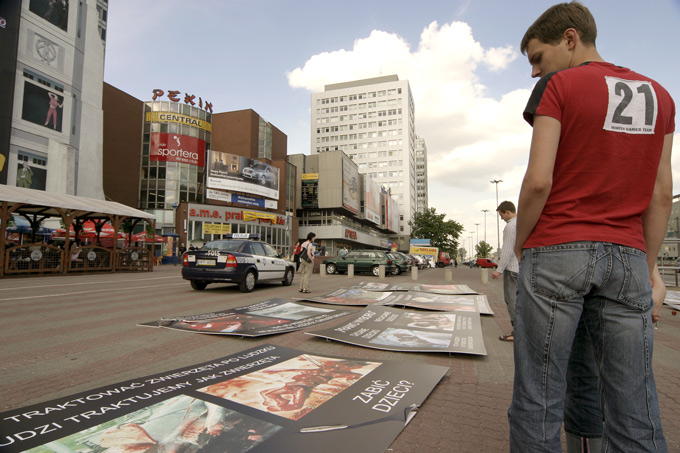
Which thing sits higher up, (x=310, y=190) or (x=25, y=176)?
(x=310, y=190)

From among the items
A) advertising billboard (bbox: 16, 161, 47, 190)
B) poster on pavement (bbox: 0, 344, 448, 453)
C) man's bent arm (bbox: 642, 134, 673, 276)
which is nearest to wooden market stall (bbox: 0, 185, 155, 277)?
advertising billboard (bbox: 16, 161, 47, 190)

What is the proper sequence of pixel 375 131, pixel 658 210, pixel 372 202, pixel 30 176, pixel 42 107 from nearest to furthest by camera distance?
1. pixel 658 210
2. pixel 30 176
3. pixel 42 107
4. pixel 372 202
5. pixel 375 131

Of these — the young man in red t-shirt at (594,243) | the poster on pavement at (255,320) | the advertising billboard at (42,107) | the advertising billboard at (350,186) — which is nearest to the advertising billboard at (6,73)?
the advertising billboard at (42,107)

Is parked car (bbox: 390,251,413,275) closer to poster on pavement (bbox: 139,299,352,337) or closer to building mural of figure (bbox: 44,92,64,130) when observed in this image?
poster on pavement (bbox: 139,299,352,337)

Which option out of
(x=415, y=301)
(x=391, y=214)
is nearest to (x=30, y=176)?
(x=415, y=301)

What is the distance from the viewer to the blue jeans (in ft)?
4.25

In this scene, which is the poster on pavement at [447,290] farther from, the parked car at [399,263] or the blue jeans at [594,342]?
the parked car at [399,263]

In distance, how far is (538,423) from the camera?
135cm

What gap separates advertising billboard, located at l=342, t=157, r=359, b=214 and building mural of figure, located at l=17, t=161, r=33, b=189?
38768mm

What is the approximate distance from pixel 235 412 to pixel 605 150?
8.18 feet

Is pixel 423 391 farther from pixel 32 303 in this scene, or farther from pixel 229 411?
pixel 32 303

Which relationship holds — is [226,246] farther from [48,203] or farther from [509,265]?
[48,203]

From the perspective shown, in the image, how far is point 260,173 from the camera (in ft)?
153

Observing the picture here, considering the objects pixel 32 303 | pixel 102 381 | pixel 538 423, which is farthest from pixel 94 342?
pixel 538 423
